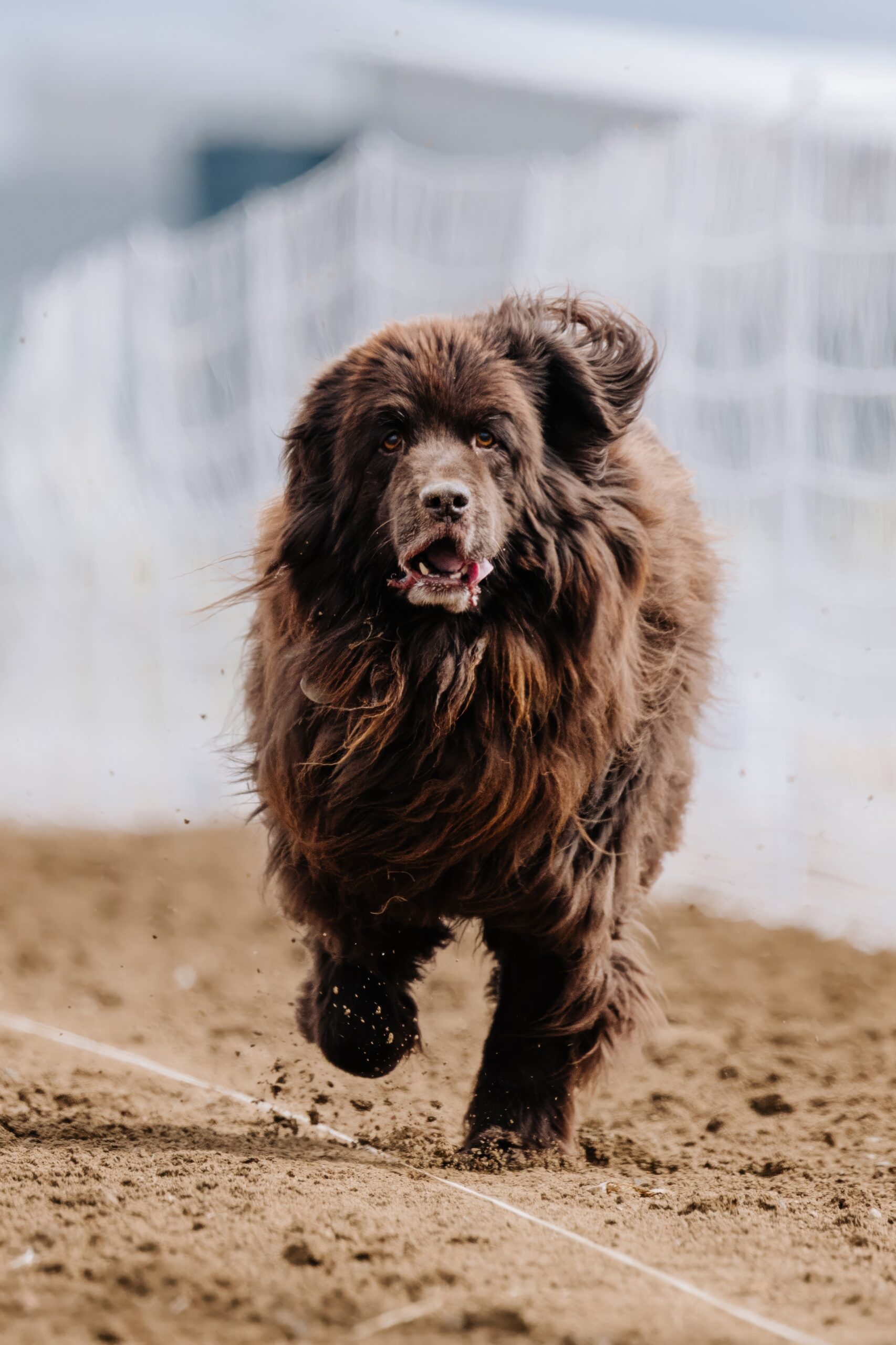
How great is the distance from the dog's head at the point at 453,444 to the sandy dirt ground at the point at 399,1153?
1355 millimetres

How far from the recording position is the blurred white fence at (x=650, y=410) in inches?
287

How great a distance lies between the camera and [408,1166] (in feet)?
12.5

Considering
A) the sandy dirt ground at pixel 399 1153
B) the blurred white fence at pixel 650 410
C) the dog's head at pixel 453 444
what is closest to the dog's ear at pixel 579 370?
the dog's head at pixel 453 444

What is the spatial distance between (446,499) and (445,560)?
187 millimetres

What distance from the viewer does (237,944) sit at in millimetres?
6965

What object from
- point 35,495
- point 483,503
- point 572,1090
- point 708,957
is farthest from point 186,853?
point 483,503

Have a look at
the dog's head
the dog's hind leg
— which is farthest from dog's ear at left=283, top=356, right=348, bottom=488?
the dog's hind leg

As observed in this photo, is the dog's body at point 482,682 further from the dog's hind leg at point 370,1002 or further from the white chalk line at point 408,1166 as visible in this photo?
the white chalk line at point 408,1166

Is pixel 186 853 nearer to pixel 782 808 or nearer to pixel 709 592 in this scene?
pixel 782 808

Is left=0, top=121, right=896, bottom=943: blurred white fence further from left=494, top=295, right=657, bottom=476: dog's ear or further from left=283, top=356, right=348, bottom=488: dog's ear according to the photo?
left=283, top=356, right=348, bottom=488: dog's ear

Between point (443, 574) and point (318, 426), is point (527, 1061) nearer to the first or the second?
point (443, 574)

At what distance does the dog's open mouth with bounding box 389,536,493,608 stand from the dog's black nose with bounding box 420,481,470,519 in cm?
10

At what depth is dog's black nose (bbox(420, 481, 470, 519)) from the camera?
11.0 feet

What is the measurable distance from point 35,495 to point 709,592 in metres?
6.17
